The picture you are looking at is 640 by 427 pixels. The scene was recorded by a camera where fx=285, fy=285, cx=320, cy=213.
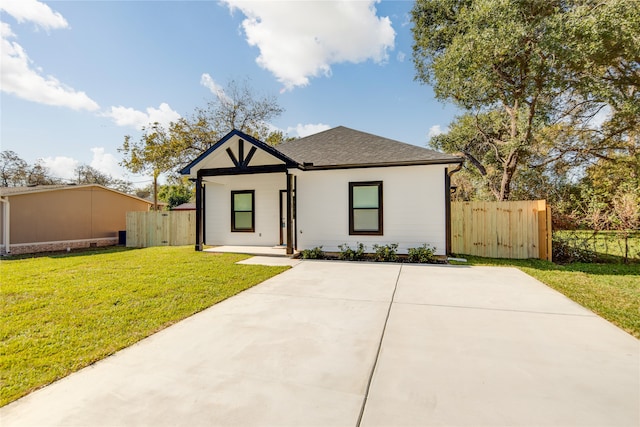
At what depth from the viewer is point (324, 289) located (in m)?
5.56

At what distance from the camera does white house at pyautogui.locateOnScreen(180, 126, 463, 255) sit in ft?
29.0

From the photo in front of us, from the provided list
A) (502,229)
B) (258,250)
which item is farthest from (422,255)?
(258,250)

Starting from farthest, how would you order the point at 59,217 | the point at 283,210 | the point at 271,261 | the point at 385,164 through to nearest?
1. the point at 59,217
2. the point at 283,210
3. the point at 385,164
4. the point at 271,261

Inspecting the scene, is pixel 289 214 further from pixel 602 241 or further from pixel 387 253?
pixel 602 241

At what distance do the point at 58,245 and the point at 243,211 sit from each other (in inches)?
361

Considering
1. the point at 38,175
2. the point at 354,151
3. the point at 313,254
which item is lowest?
the point at 313,254

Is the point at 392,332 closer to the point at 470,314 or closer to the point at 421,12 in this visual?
the point at 470,314

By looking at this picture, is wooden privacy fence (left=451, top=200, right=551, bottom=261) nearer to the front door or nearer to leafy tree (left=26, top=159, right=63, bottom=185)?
the front door

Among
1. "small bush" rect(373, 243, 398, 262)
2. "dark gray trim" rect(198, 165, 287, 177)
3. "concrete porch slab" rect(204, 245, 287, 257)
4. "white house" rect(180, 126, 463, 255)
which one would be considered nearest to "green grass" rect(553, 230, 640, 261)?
"white house" rect(180, 126, 463, 255)

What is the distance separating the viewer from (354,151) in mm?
10141

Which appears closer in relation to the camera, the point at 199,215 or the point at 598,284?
the point at 598,284

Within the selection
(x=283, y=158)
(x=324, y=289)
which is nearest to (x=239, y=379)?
Result: (x=324, y=289)

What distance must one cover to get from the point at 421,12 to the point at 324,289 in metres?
16.5

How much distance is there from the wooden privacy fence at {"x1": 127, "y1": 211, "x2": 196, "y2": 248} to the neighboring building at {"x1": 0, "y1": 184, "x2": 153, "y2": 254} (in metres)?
2.41
